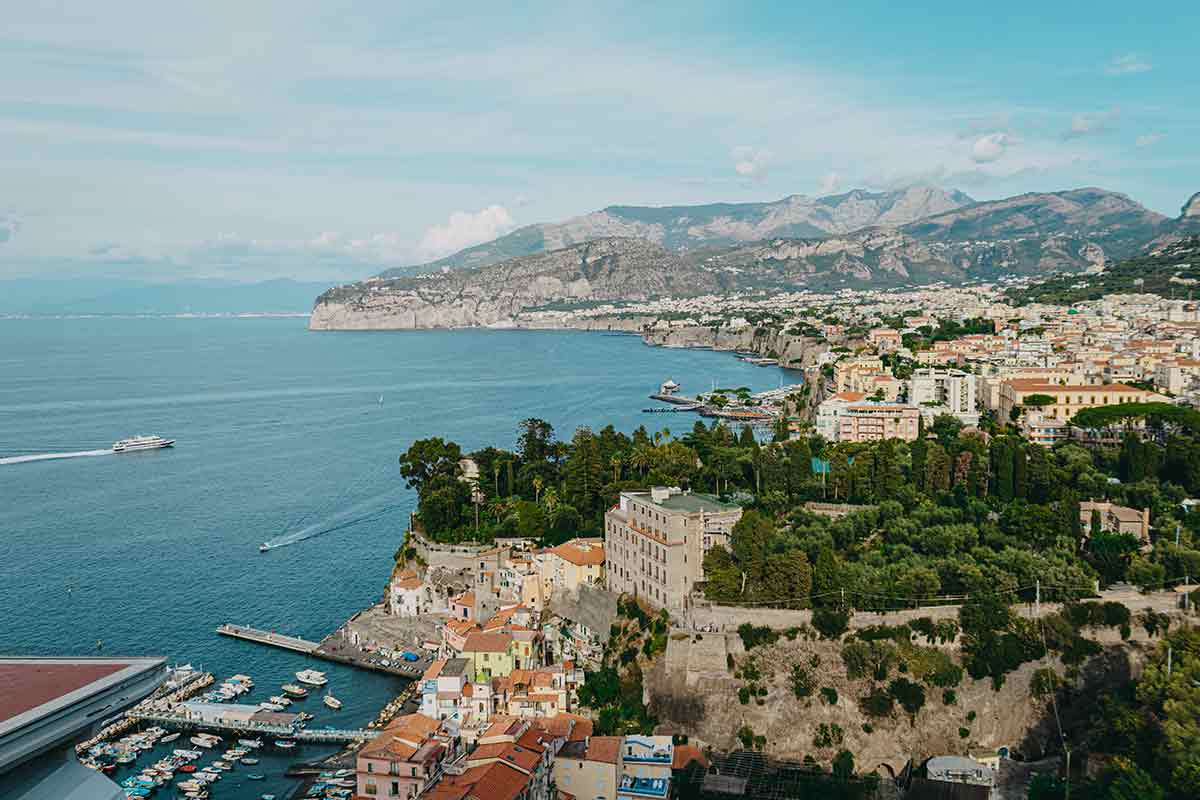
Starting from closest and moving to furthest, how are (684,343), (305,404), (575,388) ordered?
1. (305,404)
2. (575,388)
3. (684,343)

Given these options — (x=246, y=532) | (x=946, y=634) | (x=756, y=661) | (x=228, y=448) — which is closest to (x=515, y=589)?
(x=756, y=661)

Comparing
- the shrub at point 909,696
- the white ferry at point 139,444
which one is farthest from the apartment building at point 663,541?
the white ferry at point 139,444

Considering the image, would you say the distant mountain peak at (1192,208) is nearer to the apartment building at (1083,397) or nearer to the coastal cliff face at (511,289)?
the coastal cliff face at (511,289)

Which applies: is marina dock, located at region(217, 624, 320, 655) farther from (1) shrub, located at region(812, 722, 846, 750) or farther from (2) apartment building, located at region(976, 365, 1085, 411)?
(2) apartment building, located at region(976, 365, 1085, 411)

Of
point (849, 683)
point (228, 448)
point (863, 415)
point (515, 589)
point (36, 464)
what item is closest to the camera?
point (849, 683)

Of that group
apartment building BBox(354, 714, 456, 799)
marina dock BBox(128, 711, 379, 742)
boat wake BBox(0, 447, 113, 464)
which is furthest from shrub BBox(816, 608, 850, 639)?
boat wake BBox(0, 447, 113, 464)

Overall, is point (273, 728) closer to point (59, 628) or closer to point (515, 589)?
point (515, 589)
